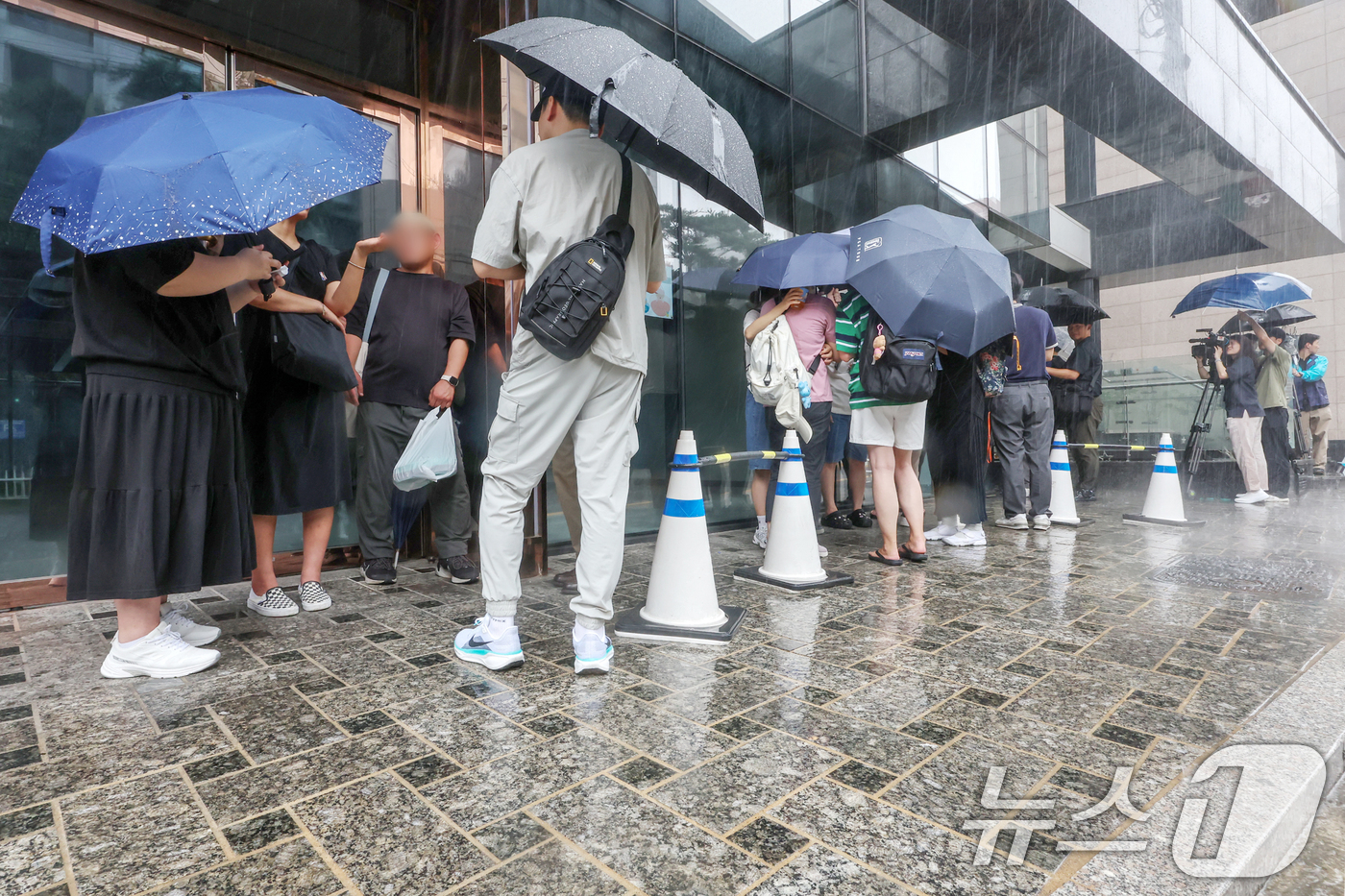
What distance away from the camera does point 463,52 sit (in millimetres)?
4398

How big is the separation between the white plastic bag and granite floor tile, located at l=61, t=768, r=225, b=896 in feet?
6.47

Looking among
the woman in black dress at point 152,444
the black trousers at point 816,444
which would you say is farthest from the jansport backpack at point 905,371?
the woman in black dress at point 152,444

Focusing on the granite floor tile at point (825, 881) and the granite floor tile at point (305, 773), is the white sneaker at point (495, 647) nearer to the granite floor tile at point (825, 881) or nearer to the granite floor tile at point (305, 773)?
the granite floor tile at point (305, 773)

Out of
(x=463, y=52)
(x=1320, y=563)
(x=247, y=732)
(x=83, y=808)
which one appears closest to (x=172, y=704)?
(x=247, y=732)

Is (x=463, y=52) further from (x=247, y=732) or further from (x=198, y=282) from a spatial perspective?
(x=247, y=732)

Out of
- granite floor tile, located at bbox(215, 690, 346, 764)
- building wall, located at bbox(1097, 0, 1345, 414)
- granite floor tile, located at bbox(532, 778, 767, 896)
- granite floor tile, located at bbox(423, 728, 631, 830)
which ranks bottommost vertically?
granite floor tile, located at bbox(532, 778, 767, 896)

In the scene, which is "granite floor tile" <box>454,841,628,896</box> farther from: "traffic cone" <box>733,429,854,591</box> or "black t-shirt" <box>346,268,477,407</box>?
"black t-shirt" <box>346,268,477,407</box>

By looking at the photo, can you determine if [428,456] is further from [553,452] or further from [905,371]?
[905,371]

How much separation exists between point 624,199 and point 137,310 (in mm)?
1767

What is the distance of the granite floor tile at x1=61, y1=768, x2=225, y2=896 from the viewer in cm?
144

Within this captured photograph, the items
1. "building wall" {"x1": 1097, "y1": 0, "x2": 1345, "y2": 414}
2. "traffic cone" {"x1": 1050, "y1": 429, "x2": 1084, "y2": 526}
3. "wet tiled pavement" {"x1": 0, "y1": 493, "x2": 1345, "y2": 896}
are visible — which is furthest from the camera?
"building wall" {"x1": 1097, "y1": 0, "x2": 1345, "y2": 414}

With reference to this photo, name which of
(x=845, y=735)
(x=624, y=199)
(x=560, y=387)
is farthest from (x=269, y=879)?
(x=624, y=199)

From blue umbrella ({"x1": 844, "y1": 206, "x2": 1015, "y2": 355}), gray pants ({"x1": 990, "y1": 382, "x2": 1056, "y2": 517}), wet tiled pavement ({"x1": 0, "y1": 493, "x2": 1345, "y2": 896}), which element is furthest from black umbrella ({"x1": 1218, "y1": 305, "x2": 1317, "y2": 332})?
wet tiled pavement ({"x1": 0, "y1": 493, "x2": 1345, "y2": 896})

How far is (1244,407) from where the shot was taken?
8.51 metres
